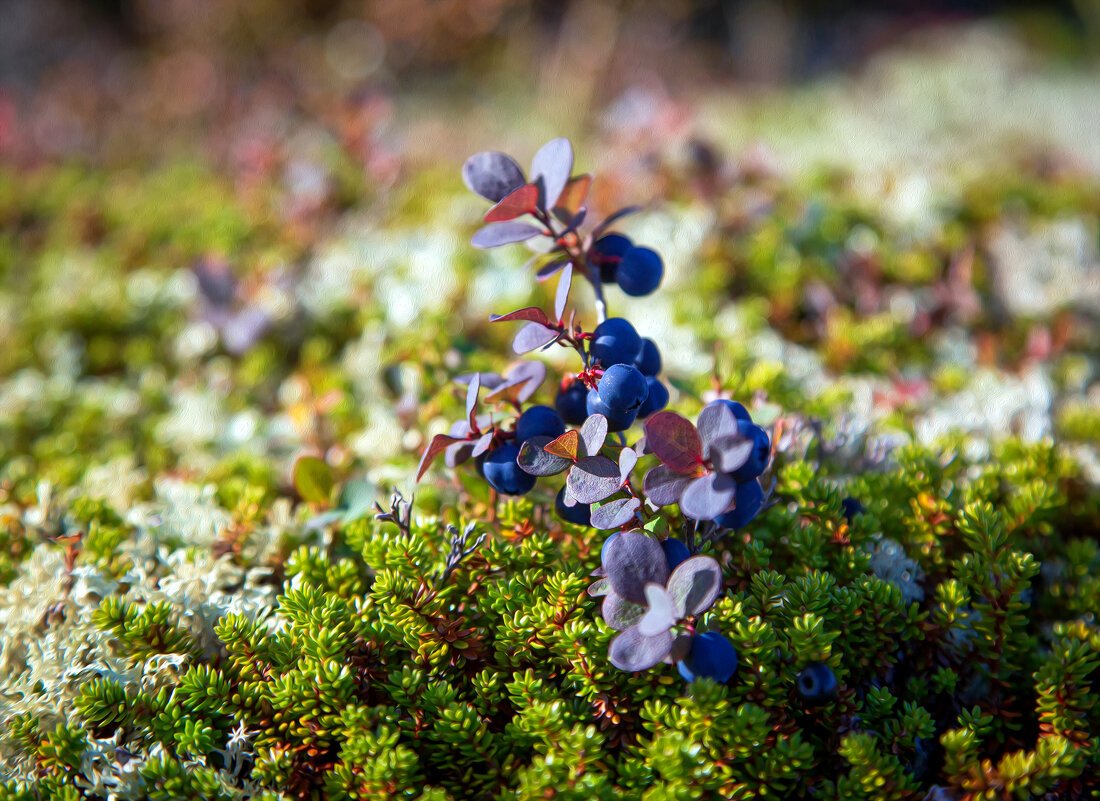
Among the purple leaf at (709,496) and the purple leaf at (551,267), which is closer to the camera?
the purple leaf at (709,496)

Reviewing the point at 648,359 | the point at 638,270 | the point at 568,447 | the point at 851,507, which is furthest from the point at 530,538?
the point at 851,507

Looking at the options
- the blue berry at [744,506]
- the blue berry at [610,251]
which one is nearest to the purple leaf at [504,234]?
the blue berry at [610,251]

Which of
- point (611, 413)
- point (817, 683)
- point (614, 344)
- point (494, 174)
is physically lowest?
point (817, 683)

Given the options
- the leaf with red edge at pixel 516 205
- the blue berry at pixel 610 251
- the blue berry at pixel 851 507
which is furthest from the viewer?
the blue berry at pixel 851 507

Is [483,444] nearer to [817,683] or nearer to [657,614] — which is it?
[657,614]

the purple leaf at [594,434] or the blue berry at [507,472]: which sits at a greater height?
the purple leaf at [594,434]

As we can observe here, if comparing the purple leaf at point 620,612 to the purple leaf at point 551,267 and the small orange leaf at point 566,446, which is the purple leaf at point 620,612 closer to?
the small orange leaf at point 566,446

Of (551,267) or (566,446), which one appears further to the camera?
(551,267)

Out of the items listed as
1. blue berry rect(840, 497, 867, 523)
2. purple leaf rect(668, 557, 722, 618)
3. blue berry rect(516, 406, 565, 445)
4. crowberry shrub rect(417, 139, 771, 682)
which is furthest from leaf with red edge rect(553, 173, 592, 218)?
A: blue berry rect(840, 497, 867, 523)
